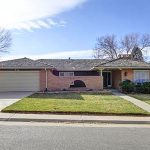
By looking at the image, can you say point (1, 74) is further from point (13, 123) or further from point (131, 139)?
point (131, 139)

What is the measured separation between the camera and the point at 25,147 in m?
8.48

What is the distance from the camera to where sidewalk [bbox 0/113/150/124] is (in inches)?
547

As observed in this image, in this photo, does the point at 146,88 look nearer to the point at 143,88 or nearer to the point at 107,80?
the point at 143,88

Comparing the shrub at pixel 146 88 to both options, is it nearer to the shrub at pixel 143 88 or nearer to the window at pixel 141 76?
the shrub at pixel 143 88

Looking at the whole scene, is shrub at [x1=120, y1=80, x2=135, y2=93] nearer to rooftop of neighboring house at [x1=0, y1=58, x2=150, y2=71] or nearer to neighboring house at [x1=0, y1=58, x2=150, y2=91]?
neighboring house at [x1=0, y1=58, x2=150, y2=91]

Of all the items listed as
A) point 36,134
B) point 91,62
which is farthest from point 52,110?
point 91,62

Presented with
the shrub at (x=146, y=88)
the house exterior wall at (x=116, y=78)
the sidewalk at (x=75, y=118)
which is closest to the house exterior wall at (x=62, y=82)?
the house exterior wall at (x=116, y=78)

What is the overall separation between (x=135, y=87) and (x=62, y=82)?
24.7 ft

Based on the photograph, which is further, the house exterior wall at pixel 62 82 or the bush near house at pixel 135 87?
the house exterior wall at pixel 62 82

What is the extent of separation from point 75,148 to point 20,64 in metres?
26.0

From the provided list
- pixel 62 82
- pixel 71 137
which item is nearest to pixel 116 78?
pixel 62 82

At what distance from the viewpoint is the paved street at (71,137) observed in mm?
8680

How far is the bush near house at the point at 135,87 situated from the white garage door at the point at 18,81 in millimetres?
8787

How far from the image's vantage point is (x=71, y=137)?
33.0 feet
